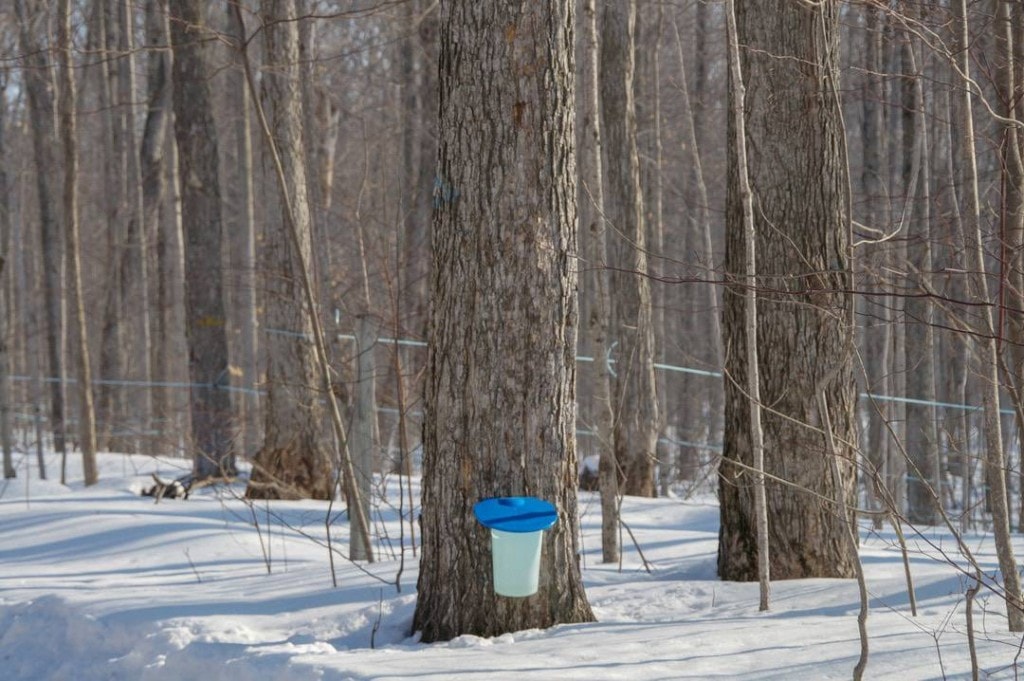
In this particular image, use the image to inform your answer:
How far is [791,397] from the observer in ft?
17.1

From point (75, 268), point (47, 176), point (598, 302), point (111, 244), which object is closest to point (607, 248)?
point (75, 268)

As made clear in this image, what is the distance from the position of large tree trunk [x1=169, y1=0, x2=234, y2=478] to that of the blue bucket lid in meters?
6.82

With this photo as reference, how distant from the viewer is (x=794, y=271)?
17.0ft

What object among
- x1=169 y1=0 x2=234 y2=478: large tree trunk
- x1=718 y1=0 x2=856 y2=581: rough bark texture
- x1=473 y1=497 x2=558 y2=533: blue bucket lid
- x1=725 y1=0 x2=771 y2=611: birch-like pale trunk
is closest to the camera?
x1=473 y1=497 x2=558 y2=533: blue bucket lid

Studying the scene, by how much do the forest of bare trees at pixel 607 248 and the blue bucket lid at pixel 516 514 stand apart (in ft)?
0.97

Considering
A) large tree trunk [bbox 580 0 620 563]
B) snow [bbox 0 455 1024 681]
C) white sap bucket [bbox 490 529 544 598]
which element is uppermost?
large tree trunk [bbox 580 0 620 563]

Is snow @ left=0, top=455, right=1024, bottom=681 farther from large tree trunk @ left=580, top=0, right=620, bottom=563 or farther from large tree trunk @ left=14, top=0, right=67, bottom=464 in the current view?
large tree trunk @ left=14, top=0, right=67, bottom=464

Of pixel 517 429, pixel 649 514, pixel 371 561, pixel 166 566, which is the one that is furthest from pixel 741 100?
pixel 649 514

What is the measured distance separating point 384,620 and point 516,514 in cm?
93

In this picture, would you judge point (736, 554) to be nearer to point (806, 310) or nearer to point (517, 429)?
point (806, 310)

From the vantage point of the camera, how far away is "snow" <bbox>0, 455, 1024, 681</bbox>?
3691 millimetres

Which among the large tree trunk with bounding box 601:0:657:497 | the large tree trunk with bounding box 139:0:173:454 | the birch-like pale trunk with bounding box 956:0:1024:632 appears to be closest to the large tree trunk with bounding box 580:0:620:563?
the birch-like pale trunk with bounding box 956:0:1024:632

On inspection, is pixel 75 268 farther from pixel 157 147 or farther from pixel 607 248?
pixel 157 147

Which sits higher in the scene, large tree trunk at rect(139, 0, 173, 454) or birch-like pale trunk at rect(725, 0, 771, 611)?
large tree trunk at rect(139, 0, 173, 454)
